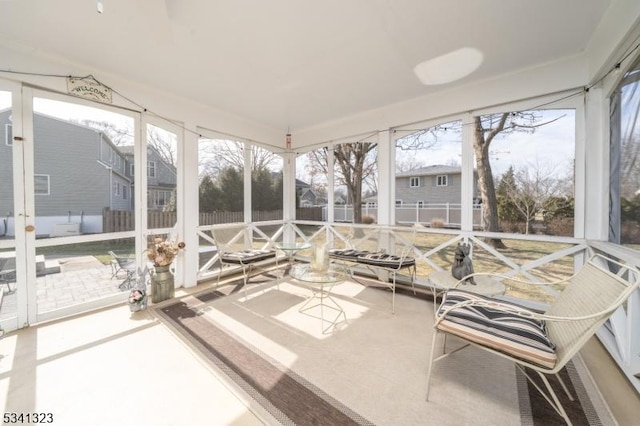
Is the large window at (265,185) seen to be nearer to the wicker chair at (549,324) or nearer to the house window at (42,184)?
the house window at (42,184)

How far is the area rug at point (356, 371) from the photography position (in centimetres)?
151

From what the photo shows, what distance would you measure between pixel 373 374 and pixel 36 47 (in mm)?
4231

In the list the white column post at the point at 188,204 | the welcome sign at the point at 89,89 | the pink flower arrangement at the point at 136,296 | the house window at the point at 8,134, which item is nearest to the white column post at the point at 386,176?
the white column post at the point at 188,204

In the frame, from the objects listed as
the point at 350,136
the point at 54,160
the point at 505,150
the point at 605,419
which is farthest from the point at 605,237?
the point at 54,160

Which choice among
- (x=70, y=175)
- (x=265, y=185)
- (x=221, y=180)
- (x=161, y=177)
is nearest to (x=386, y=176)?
(x=265, y=185)

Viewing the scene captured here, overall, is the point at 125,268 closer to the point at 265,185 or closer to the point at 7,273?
the point at 7,273

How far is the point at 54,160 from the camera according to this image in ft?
8.75

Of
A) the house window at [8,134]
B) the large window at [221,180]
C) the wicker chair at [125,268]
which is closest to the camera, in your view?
the house window at [8,134]

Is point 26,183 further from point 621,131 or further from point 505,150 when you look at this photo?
point 621,131

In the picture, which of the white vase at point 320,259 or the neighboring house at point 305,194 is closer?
the white vase at point 320,259

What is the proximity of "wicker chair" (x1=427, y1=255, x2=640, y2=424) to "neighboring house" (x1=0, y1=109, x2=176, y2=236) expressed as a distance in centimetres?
375

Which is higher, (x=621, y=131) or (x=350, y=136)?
(x=350, y=136)

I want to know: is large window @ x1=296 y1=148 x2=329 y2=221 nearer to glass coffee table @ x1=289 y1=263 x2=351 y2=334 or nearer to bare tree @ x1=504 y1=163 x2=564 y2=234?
glass coffee table @ x1=289 y1=263 x2=351 y2=334

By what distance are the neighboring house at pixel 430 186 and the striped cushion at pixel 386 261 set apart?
3.28 ft
